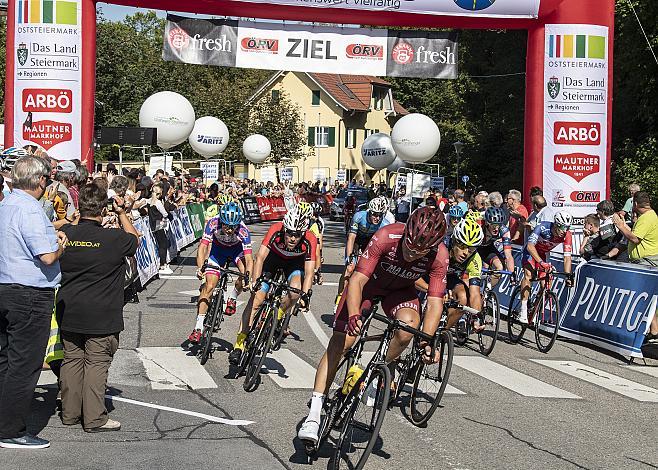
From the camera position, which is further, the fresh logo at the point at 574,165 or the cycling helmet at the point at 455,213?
the fresh logo at the point at 574,165

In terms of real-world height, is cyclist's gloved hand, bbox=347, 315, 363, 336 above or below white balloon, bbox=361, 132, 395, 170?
below

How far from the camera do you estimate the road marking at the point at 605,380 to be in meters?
10.6

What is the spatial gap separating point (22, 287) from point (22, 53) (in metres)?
12.5

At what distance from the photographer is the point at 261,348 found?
994 centimetres

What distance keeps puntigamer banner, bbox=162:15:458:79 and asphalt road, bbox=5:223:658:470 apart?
26.2ft

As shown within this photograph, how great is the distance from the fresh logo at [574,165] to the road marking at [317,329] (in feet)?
21.3

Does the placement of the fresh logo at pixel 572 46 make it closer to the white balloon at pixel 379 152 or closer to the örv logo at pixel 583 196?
the örv logo at pixel 583 196

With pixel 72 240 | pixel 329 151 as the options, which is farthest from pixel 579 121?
pixel 329 151

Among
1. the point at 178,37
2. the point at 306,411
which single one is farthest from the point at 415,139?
the point at 306,411

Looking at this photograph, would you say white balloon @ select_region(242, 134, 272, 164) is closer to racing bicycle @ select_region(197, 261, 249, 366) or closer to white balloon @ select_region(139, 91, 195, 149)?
white balloon @ select_region(139, 91, 195, 149)

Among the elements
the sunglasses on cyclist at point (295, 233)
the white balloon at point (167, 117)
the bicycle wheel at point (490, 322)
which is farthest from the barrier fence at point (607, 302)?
the white balloon at point (167, 117)

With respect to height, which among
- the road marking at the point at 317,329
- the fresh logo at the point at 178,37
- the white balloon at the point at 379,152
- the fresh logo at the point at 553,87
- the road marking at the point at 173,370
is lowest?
the road marking at the point at 317,329

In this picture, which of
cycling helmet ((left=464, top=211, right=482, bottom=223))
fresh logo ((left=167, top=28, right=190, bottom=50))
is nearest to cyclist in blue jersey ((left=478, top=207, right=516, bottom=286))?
cycling helmet ((left=464, top=211, right=482, bottom=223))

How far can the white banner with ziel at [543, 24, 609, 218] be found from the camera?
19.5 meters
